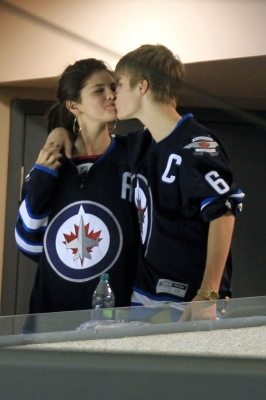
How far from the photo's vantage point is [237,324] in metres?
0.54

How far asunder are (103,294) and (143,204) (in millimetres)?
149

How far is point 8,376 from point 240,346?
21cm

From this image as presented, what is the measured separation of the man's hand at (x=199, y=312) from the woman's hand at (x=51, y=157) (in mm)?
521

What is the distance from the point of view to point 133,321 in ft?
1.88

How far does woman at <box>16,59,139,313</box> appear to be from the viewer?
1.04m

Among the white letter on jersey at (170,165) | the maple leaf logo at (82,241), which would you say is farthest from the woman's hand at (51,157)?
the white letter on jersey at (170,165)

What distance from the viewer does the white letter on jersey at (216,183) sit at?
0.90m

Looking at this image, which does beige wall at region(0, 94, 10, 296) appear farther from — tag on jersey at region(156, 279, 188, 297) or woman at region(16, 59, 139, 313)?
tag on jersey at region(156, 279, 188, 297)

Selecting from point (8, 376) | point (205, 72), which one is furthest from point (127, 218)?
point (8, 376)

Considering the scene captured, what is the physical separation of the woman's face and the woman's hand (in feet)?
0.25

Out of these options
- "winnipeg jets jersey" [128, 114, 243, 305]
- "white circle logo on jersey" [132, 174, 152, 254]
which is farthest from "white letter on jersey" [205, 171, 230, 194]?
"white circle logo on jersey" [132, 174, 152, 254]

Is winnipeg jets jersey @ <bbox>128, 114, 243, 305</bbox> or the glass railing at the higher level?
winnipeg jets jersey @ <bbox>128, 114, 243, 305</bbox>

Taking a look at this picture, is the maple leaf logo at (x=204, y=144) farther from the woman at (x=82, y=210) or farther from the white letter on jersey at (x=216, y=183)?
the woman at (x=82, y=210)

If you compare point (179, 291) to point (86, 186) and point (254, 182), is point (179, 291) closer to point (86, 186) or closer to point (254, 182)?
point (86, 186)
